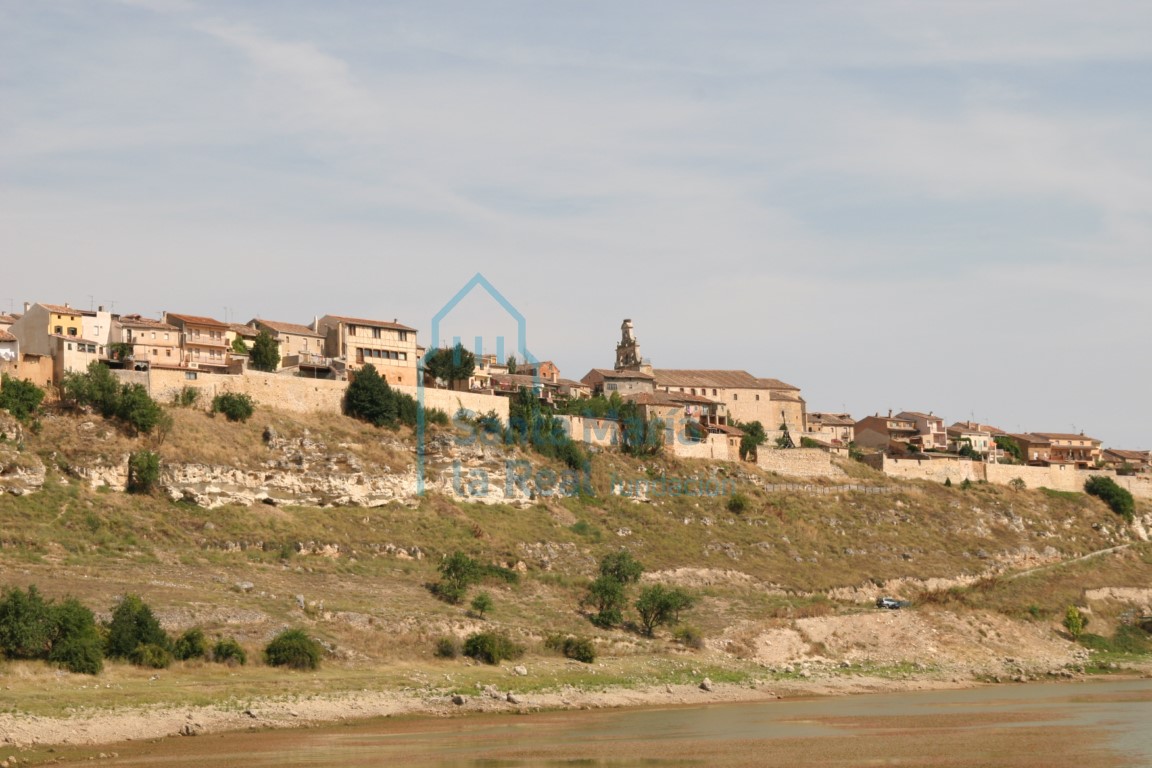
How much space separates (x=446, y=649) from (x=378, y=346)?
36.3 metres

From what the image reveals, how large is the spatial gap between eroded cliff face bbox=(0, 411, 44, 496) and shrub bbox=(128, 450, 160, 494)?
3948mm

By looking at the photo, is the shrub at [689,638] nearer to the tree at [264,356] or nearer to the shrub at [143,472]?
the shrub at [143,472]

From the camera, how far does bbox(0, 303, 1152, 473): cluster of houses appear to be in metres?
73.9

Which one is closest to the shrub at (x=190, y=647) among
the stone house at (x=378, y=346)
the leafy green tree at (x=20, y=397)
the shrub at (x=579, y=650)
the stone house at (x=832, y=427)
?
the shrub at (x=579, y=650)

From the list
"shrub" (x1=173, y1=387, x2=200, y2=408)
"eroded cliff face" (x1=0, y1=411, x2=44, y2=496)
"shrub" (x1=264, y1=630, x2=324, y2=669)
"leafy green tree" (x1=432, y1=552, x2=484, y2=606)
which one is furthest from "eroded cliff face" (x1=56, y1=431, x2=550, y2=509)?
"shrub" (x1=264, y1=630, x2=324, y2=669)

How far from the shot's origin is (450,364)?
285ft

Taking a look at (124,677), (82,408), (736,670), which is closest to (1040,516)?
(736,670)

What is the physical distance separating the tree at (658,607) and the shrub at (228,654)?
778 inches

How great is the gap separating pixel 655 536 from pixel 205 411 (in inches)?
967

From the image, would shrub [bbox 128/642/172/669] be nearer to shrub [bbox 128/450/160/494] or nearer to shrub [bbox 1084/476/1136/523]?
shrub [bbox 128/450/160/494]

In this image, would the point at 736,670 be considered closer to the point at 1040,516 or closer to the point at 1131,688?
the point at 1131,688

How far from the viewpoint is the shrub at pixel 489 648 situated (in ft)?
175

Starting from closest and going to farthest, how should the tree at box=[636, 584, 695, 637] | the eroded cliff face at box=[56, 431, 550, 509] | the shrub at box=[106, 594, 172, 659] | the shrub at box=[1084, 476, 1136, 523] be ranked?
the shrub at box=[106, 594, 172, 659] → the tree at box=[636, 584, 695, 637] → the eroded cliff face at box=[56, 431, 550, 509] → the shrub at box=[1084, 476, 1136, 523]

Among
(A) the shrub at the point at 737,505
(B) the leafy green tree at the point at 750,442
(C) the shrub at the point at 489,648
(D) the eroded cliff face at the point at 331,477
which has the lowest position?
(C) the shrub at the point at 489,648
